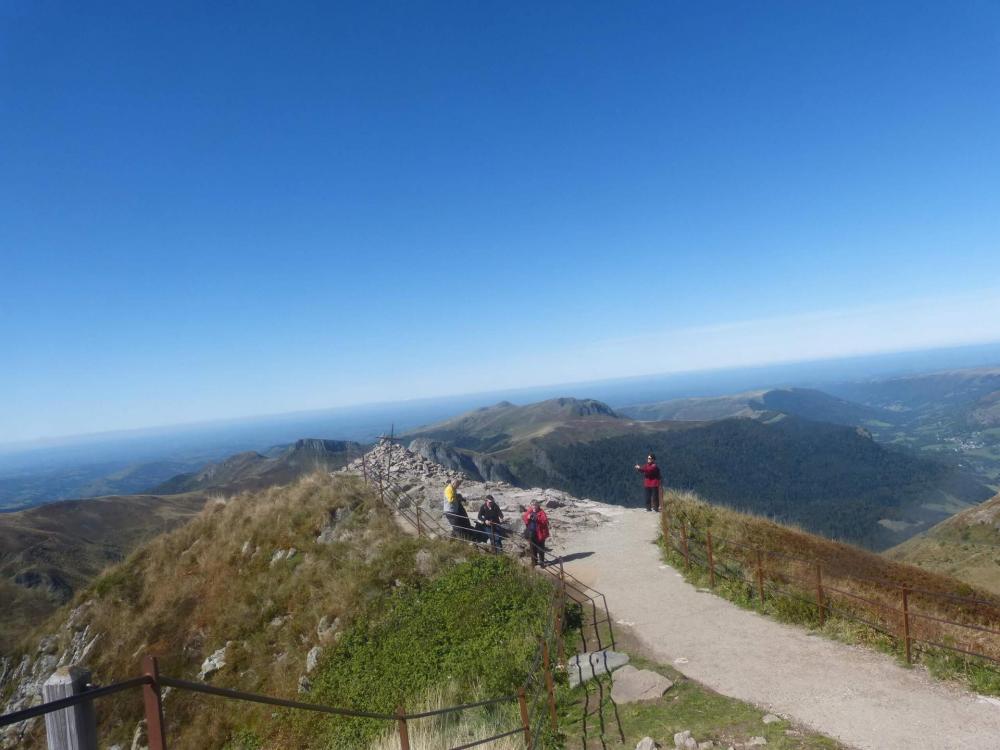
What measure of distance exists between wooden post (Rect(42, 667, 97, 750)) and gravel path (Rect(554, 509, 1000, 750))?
357 inches

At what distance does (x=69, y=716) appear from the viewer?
2.86 m

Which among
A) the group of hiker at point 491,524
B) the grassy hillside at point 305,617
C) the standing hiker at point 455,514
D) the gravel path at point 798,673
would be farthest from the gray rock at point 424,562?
the gravel path at point 798,673

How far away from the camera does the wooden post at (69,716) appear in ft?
9.28

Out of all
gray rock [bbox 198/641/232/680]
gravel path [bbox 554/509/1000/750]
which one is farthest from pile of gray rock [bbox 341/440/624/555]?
gray rock [bbox 198/641/232/680]

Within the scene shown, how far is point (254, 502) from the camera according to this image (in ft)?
78.1

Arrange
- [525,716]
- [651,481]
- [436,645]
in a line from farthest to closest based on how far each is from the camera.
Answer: [651,481] < [436,645] < [525,716]

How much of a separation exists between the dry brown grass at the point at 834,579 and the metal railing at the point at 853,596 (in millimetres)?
25

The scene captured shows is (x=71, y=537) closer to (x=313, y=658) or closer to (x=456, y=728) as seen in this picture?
(x=313, y=658)

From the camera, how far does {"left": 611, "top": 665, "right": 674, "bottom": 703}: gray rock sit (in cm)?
996

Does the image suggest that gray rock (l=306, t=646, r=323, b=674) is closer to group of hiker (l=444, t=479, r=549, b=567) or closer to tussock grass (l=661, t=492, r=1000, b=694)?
group of hiker (l=444, t=479, r=549, b=567)

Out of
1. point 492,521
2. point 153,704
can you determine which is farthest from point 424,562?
point 153,704

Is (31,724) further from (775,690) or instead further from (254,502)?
(775,690)

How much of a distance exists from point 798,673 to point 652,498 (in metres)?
13.9

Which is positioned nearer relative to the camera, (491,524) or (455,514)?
(491,524)
